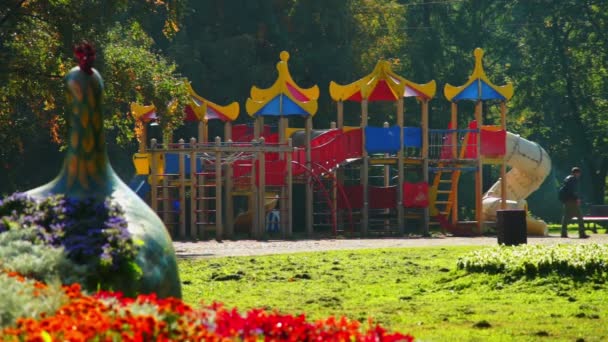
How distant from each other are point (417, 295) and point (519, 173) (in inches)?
1209

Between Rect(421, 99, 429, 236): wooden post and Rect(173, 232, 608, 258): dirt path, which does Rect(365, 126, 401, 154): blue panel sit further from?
Rect(173, 232, 608, 258): dirt path

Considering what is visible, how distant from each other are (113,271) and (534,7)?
5239cm

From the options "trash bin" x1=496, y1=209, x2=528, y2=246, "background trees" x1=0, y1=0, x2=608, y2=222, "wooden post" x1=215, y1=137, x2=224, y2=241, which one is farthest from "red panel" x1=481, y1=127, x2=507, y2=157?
"trash bin" x1=496, y1=209, x2=528, y2=246

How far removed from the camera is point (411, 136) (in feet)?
137

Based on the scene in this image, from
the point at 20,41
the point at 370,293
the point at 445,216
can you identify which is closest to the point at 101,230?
the point at 370,293

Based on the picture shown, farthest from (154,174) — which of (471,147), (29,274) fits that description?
(29,274)

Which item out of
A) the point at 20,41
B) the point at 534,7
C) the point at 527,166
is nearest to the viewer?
the point at 20,41

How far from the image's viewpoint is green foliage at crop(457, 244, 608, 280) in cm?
1836

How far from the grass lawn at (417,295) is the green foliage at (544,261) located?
183 mm

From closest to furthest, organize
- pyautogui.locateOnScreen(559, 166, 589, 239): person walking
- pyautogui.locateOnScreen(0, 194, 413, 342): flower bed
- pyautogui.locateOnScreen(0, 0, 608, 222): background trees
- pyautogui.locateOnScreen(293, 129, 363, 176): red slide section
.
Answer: pyautogui.locateOnScreen(0, 194, 413, 342): flower bed
pyautogui.locateOnScreen(559, 166, 589, 239): person walking
pyautogui.locateOnScreen(293, 129, 363, 176): red slide section
pyautogui.locateOnScreen(0, 0, 608, 222): background trees

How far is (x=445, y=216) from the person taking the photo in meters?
43.5

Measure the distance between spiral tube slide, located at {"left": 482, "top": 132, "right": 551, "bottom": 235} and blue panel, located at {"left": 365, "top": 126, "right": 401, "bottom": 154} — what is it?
4.86 metres

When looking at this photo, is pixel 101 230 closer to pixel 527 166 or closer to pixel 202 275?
pixel 202 275

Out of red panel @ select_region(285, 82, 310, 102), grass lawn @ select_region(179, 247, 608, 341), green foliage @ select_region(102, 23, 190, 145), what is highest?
red panel @ select_region(285, 82, 310, 102)
